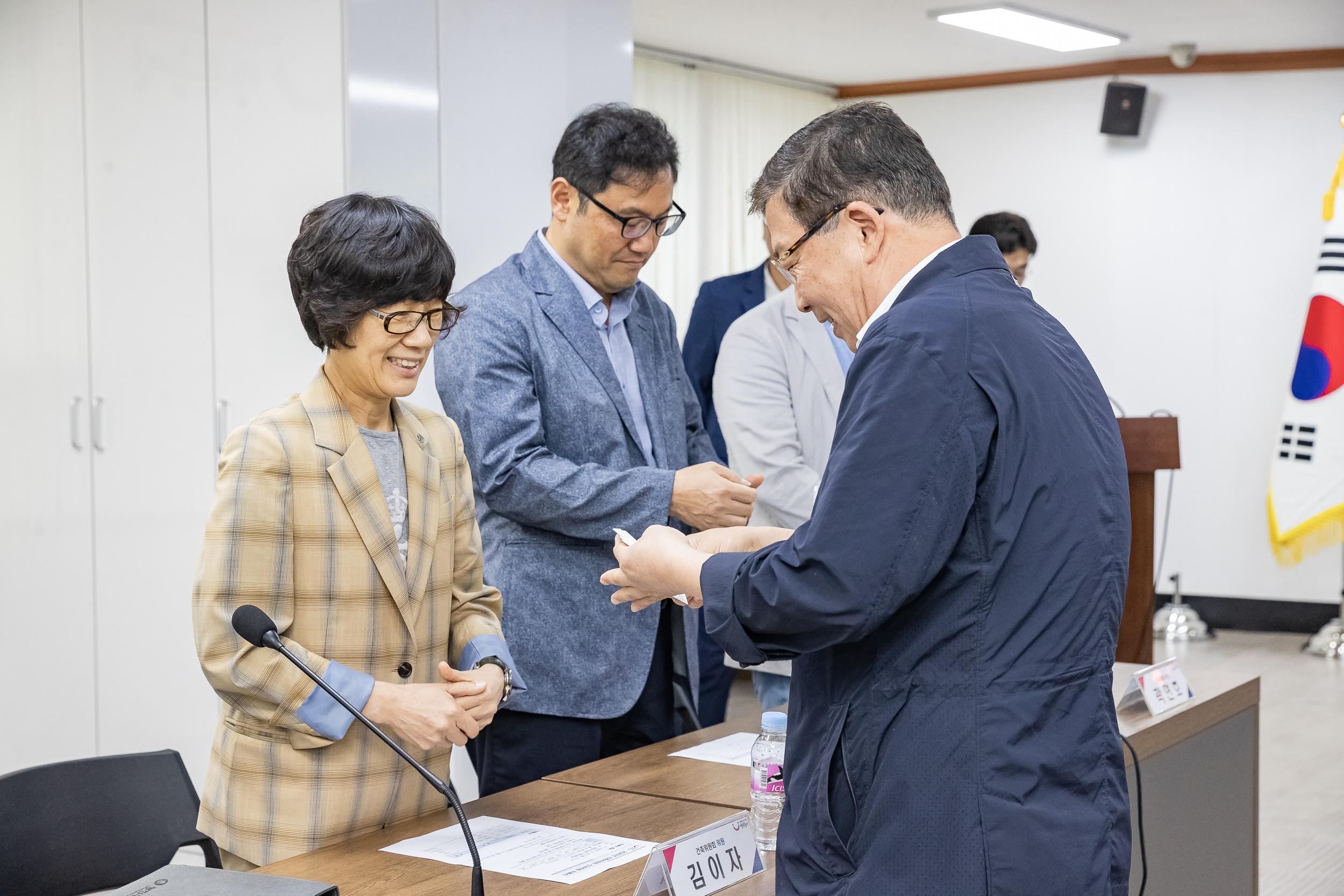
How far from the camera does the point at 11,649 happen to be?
3725 millimetres

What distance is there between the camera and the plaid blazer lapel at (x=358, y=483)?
5.37 feet

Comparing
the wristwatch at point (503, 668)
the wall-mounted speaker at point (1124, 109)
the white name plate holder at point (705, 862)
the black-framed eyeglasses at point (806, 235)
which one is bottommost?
the white name plate holder at point (705, 862)

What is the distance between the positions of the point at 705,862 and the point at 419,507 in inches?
24.1

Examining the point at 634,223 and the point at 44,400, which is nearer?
the point at 634,223

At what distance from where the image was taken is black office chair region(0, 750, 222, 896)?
1797mm

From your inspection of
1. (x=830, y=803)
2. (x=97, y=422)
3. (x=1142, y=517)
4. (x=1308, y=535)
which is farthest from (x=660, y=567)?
(x=1308, y=535)

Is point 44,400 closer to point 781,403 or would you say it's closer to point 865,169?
point 781,403

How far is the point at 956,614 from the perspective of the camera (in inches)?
45.2

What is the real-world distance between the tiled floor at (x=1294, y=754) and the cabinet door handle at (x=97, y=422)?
287 centimetres

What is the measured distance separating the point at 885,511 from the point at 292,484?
815mm

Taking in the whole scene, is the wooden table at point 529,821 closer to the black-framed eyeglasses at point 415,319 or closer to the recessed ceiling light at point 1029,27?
the black-framed eyeglasses at point 415,319

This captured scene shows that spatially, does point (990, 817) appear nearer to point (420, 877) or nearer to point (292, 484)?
point (420, 877)

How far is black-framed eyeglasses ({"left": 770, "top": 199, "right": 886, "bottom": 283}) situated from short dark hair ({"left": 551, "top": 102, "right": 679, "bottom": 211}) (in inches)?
33.4

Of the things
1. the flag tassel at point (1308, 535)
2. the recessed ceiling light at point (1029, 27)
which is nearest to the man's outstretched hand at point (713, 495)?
the recessed ceiling light at point (1029, 27)
